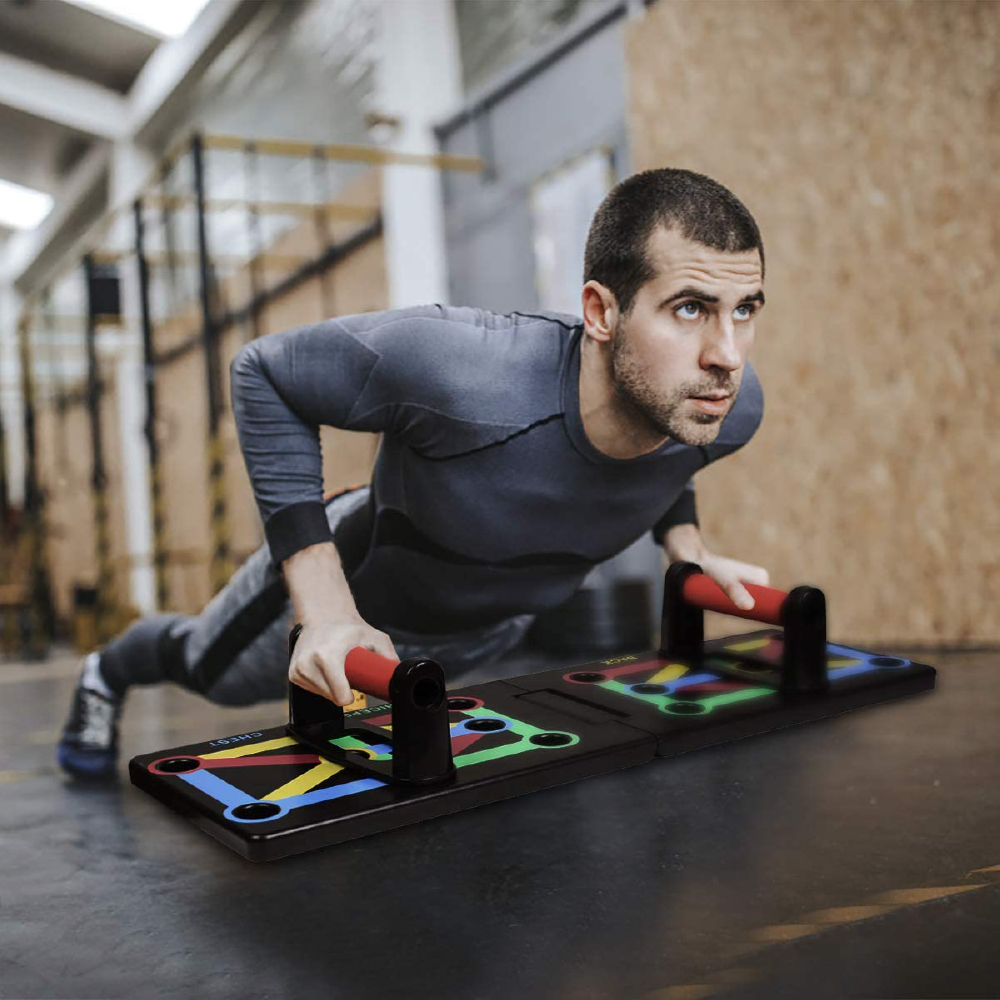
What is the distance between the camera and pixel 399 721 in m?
1.09

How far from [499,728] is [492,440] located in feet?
1.32

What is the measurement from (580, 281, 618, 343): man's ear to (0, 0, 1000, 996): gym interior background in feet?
2.87

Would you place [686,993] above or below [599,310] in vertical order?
below

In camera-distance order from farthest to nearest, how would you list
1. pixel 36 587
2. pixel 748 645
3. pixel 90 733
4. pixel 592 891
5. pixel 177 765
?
pixel 36 587 → pixel 90 733 → pixel 748 645 → pixel 592 891 → pixel 177 765

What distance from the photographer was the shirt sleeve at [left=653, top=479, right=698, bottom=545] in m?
1.71

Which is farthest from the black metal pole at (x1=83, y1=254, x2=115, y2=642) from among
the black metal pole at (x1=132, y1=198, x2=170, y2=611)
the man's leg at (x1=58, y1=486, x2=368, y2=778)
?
the man's leg at (x1=58, y1=486, x2=368, y2=778)

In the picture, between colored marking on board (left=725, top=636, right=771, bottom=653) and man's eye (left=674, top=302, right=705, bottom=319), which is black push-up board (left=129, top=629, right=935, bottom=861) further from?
man's eye (left=674, top=302, right=705, bottom=319)

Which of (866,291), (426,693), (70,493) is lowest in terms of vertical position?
(426,693)

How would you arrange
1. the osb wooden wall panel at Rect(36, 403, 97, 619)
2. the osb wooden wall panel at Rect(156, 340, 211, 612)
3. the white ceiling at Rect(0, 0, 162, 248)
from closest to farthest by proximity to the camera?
1. the white ceiling at Rect(0, 0, 162, 248)
2. the osb wooden wall panel at Rect(156, 340, 211, 612)
3. the osb wooden wall panel at Rect(36, 403, 97, 619)

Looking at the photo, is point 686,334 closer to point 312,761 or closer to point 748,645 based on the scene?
point 748,645

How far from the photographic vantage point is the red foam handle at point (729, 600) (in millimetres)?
1426

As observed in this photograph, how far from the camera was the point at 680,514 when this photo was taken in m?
1.71

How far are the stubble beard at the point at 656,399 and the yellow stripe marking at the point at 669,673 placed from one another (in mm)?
352

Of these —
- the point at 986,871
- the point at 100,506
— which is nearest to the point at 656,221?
the point at 986,871
